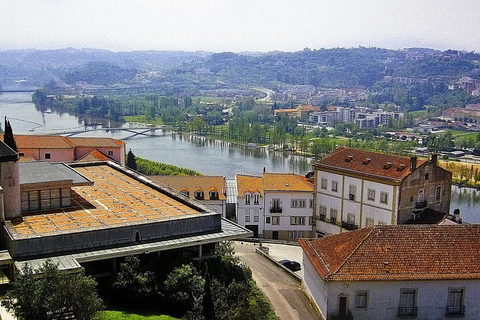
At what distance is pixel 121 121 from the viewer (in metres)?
99.9

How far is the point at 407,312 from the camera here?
1275 centimetres

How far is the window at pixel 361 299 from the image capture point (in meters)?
12.6

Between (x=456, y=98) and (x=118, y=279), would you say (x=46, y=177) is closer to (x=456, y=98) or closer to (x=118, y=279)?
(x=118, y=279)

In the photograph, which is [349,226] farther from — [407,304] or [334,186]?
[407,304]

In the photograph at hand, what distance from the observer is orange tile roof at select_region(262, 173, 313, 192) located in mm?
23547

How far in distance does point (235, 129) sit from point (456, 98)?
7012 centimetres

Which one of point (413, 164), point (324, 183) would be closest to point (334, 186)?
point (324, 183)

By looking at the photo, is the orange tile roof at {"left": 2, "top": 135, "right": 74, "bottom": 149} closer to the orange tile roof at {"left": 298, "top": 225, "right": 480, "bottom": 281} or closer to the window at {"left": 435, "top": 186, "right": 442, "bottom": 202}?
the window at {"left": 435, "top": 186, "right": 442, "bottom": 202}

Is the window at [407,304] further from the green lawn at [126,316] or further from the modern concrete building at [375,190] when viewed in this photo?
the modern concrete building at [375,190]

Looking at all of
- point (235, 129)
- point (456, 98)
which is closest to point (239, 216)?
point (235, 129)

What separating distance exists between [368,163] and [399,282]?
10.2 meters

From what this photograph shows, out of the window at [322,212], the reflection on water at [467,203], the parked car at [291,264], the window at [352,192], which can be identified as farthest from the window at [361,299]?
the reflection on water at [467,203]

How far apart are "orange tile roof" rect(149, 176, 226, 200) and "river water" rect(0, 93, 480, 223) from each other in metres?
19.5

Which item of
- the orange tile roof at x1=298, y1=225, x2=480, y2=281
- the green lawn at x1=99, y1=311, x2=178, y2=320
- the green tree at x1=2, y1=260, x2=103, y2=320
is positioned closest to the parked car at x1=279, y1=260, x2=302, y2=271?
the orange tile roof at x1=298, y1=225, x2=480, y2=281
